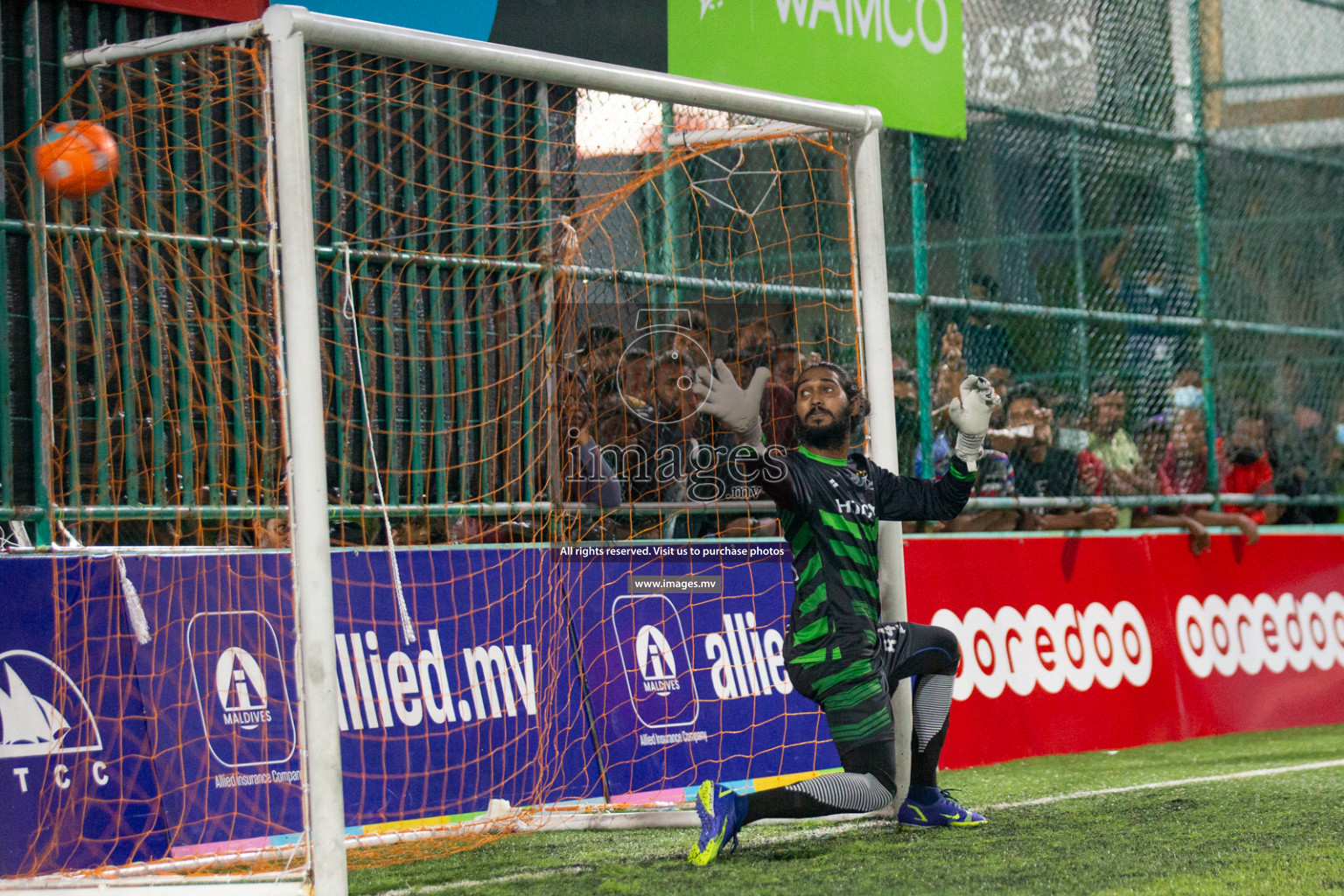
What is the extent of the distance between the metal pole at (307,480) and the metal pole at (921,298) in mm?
5198

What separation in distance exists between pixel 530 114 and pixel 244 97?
1492mm

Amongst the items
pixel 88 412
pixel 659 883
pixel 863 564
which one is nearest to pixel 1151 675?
pixel 863 564

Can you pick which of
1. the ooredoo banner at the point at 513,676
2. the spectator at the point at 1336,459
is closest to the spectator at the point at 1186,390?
the ooredoo banner at the point at 513,676

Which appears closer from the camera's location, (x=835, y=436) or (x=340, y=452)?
(x=835, y=436)

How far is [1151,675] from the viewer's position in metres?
9.95

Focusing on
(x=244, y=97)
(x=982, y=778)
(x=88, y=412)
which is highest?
(x=244, y=97)

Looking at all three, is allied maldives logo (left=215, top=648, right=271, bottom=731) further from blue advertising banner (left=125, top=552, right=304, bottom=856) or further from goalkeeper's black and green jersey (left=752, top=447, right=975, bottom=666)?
goalkeeper's black and green jersey (left=752, top=447, right=975, bottom=666)

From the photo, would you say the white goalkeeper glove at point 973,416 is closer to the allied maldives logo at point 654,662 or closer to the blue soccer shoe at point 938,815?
the blue soccer shoe at point 938,815

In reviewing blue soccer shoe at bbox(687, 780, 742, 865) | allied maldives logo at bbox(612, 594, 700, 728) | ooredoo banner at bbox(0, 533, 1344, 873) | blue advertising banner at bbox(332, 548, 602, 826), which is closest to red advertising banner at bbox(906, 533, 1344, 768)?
ooredoo banner at bbox(0, 533, 1344, 873)

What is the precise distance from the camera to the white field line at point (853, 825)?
17.5 ft

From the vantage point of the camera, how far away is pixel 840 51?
9.61 m

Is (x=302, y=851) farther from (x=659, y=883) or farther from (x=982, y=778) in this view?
(x=982, y=778)

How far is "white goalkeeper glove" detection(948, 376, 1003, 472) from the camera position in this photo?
5.91m

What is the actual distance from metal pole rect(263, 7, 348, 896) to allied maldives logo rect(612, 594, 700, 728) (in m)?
2.79
